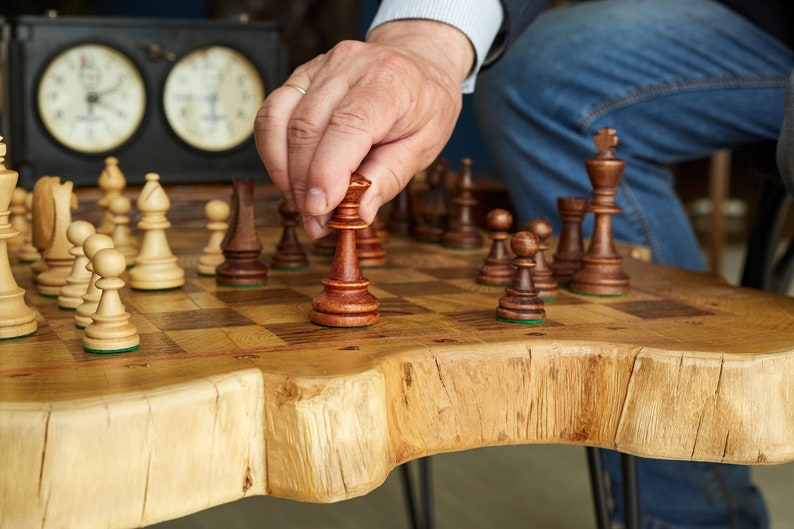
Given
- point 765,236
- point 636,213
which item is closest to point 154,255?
point 636,213

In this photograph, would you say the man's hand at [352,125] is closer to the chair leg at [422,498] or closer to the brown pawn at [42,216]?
the brown pawn at [42,216]

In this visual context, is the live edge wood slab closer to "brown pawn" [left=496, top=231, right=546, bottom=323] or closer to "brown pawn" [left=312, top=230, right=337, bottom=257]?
"brown pawn" [left=496, top=231, right=546, bottom=323]

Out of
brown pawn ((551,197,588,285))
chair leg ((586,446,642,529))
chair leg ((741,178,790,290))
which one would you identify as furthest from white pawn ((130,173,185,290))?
chair leg ((741,178,790,290))

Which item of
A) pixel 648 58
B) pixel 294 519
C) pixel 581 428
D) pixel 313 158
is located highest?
pixel 648 58

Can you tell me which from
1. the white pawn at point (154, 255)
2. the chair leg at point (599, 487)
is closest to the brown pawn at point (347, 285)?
the white pawn at point (154, 255)

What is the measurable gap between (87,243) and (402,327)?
0.32 m

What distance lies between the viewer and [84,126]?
2270 mm

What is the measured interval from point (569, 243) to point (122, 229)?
62 cm

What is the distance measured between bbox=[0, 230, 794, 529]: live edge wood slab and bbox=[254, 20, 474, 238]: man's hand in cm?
14

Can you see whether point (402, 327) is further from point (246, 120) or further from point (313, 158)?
point (246, 120)

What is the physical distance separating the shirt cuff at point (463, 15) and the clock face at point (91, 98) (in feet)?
3.50

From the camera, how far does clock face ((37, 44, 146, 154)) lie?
7.36ft

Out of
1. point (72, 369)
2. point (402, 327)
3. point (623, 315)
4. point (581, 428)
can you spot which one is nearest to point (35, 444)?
point (72, 369)

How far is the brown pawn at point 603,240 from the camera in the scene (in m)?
1.22
